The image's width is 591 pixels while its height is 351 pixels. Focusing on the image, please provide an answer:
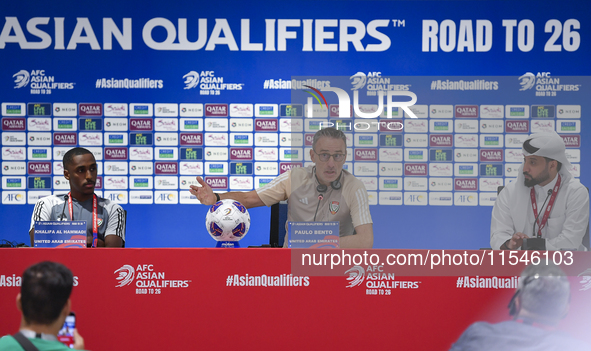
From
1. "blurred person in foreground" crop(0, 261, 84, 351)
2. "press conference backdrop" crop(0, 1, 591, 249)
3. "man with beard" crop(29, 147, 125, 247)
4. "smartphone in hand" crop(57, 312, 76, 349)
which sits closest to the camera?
"blurred person in foreground" crop(0, 261, 84, 351)

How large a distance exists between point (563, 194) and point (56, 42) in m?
4.15

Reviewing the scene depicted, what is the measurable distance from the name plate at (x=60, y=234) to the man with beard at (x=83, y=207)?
1.17 feet

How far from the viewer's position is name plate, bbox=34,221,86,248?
2.19m

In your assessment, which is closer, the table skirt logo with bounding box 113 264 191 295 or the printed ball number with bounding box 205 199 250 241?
the table skirt logo with bounding box 113 264 191 295

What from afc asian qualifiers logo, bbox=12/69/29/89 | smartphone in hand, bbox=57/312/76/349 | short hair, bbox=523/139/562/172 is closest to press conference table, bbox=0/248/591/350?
smartphone in hand, bbox=57/312/76/349

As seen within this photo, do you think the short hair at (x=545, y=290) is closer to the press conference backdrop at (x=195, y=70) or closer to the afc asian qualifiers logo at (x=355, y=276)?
the afc asian qualifiers logo at (x=355, y=276)

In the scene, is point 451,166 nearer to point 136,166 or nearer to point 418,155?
point 418,155

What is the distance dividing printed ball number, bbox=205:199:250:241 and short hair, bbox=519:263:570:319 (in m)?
1.31

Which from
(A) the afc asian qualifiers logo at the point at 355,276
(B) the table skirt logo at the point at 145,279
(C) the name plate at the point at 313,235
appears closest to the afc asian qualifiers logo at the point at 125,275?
(B) the table skirt logo at the point at 145,279

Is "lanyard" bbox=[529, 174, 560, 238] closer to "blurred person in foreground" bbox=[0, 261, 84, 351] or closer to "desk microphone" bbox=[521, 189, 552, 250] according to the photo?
"desk microphone" bbox=[521, 189, 552, 250]

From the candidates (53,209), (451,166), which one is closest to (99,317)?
(53,209)

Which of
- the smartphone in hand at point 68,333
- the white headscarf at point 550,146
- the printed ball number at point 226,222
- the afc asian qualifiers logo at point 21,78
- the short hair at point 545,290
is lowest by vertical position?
the smartphone in hand at point 68,333

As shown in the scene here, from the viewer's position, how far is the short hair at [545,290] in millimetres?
1901

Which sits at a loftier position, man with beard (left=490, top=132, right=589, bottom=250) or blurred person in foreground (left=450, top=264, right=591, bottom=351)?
man with beard (left=490, top=132, right=589, bottom=250)
